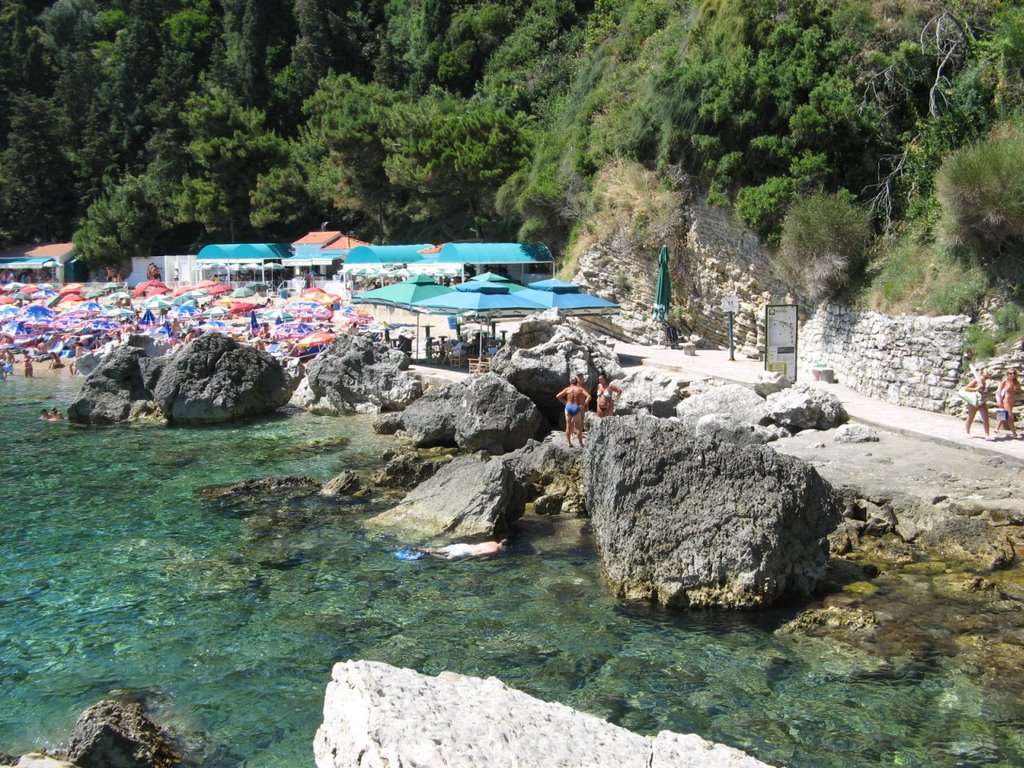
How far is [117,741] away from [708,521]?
5.57 metres

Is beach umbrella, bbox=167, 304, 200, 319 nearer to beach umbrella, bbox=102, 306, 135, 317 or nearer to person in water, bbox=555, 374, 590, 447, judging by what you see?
beach umbrella, bbox=102, 306, 135, 317

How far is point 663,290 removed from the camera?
23734 mm

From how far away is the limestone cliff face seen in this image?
22156mm

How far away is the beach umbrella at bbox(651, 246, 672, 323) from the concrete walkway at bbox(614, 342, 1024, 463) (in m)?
0.92

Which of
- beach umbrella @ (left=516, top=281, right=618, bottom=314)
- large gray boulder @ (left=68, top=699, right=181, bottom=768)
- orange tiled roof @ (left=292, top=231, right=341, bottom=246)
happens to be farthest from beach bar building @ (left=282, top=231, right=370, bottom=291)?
large gray boulder @ (left=68, top=699, right=181, bottom=768)

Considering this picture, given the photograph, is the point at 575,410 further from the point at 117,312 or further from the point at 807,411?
the point at 117,312

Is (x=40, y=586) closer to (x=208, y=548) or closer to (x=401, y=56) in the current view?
(x=208, y=548)

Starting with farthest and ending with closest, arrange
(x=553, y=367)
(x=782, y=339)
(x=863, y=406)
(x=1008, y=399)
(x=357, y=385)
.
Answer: (x=357, y=385), (x=553, y=367), (x=782, y=339), (x=863, y=406), (x=1008, y=399)

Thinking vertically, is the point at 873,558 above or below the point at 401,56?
below

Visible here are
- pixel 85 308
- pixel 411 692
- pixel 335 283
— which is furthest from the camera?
pixel 335 283

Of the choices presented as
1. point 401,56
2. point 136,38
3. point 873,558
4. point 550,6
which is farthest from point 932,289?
point 136,38

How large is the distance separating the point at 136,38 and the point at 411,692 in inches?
2754

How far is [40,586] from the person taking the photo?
10328mm

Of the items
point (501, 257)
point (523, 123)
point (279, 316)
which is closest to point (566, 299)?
point (501, 257)
